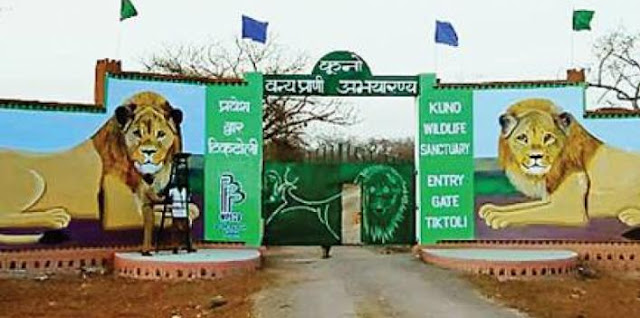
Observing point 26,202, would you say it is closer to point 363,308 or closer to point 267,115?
point 363,308

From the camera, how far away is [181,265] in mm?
16484

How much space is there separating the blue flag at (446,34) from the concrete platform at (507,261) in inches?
182

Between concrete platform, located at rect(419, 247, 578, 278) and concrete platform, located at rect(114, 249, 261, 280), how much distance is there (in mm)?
3593

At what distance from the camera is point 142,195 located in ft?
60.2

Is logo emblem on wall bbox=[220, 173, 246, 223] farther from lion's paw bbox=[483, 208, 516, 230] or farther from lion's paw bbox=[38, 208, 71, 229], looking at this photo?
lion's paw bbox=[483, 208, 516, 230]

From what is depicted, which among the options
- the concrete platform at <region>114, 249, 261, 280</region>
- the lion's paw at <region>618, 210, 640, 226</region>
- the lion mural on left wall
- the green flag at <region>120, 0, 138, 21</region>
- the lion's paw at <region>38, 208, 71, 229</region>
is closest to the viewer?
the concrete platform at <region>114, 249, 261, 280</region>

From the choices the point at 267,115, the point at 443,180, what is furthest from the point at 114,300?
the point at 267,115

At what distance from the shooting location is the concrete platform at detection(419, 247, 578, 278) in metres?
17.0

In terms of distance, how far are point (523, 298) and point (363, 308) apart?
2875 mm

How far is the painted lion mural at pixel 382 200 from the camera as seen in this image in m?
20.2

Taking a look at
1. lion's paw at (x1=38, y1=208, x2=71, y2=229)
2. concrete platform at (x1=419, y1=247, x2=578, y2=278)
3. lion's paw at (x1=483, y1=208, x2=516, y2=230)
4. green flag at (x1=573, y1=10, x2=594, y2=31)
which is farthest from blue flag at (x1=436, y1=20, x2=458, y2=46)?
lion's paw at (x1=38, y1=208, x2=71, y2=229)

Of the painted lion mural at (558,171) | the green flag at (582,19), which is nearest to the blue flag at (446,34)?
the painted lion mural at (558,171)

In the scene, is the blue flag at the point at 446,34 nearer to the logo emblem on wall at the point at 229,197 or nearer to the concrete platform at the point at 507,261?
the concrete platform at the point at 507,261

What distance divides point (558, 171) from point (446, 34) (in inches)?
148
